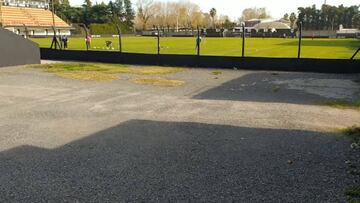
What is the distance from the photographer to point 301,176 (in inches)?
229

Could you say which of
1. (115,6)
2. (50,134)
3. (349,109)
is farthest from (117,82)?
(115,6)

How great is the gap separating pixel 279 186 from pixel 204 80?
11413mm

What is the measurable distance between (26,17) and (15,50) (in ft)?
233

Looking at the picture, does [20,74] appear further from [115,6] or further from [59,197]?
[115,6]

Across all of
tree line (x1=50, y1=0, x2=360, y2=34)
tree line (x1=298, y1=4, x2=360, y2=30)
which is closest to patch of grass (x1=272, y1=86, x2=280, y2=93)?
tree line (x1=50, y1=0, x2=360, y2=34)

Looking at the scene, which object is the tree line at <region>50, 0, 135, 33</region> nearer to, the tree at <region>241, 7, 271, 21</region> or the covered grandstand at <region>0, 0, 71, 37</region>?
the covered grandstand at <region>0, 0, 71, 37</region>

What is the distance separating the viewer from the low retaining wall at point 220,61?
18.7 meters

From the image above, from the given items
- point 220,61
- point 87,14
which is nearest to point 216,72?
point 220,61

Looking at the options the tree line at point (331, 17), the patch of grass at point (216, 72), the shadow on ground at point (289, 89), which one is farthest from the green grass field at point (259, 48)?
the tree line at point (331, 17)

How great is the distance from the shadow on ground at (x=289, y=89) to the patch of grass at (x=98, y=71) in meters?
4.97

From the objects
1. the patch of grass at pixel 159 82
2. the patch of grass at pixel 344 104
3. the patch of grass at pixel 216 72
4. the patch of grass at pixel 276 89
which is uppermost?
the patch of grass at pixel 216 72

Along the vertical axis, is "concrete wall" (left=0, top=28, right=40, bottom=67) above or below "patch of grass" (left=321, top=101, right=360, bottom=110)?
above

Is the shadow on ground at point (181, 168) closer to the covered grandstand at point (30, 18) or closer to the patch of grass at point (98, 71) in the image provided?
the patch of grass at point (98, 71)

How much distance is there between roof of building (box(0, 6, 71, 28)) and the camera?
7969 cm
